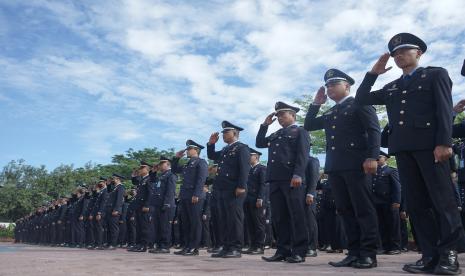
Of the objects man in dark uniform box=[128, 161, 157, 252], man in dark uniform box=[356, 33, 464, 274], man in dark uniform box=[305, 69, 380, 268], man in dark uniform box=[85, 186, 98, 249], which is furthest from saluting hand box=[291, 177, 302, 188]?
man in dark uniform box=[85, 186, 98, 249]

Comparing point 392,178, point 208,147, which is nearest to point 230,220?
point 208,147

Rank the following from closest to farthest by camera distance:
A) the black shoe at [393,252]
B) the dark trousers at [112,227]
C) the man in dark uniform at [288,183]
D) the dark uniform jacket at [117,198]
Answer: the man in dark uniform at [288,183]
the black shoe at [393,252]
the dark uniform jacket at [117,198]
the dark trousers at [112,227]

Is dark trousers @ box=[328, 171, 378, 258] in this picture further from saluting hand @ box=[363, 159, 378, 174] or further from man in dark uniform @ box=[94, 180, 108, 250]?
man in dark uniform @ box=[94, 180, 108, 250]

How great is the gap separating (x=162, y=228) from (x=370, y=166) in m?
5.98

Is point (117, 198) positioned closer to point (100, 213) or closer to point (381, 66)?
point (100, 213)

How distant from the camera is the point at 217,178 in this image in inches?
299

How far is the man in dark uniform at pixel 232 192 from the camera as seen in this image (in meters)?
7.22

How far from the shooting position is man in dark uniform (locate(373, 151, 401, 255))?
904cm

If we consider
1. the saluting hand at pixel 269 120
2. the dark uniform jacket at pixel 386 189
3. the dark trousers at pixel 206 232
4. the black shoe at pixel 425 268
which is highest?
the saluting hand at pixel 269 120

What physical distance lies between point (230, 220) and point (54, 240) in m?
14.8

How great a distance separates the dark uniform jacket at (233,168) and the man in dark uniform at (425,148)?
124 inches

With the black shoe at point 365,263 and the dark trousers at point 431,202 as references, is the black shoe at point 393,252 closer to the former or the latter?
the black shoe at point 365,263

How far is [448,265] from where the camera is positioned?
3.95 meters

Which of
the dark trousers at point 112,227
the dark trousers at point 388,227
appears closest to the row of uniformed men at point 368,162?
the dark trousers at point 388,227
